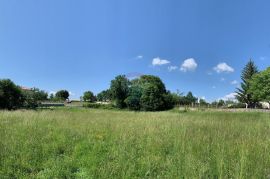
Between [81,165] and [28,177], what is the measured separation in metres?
1.05

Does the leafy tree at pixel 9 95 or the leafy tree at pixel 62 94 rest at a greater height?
the leafy tree at pixel 62 94

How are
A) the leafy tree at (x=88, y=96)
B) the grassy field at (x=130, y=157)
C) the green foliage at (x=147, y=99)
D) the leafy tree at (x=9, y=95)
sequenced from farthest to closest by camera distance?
the leafy tree at (x=88, y=96) < the green foliage at (x=147, y=99) < the leafy tree at (x=9, y=95) < the grassy field at (x=130, y=157)

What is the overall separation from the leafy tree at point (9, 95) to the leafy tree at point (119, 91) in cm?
2290

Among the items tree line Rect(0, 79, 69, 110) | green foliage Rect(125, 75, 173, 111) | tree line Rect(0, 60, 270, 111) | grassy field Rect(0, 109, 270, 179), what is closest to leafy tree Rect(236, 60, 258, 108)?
tree line Rect(0, 60, 270, 111)

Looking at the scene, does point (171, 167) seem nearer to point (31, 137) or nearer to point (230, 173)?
point (230, 173)

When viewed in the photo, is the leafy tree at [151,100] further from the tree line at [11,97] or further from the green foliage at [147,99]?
the tree line at [11,97]

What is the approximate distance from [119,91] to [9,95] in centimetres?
2595

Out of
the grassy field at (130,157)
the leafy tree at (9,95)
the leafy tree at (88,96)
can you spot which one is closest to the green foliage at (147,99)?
the leafy tree at (9,95)

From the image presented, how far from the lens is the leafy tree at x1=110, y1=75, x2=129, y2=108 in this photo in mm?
59594

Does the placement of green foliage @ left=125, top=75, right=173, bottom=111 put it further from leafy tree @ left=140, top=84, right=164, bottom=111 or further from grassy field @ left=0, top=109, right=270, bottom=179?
grassy field @ left=0, top=109, right=270, bottom=179

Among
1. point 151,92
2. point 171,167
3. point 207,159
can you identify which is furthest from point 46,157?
point 151,92

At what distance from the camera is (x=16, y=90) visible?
42.0 m

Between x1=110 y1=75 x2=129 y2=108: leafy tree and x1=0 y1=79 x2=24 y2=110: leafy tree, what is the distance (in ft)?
75.1

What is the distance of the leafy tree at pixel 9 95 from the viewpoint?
39.0 metres
